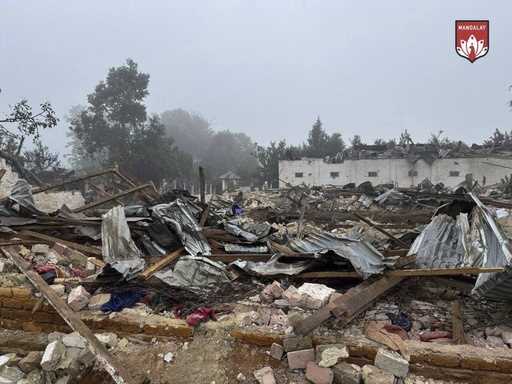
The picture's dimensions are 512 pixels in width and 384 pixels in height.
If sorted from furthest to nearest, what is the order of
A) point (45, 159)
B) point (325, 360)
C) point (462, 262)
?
point (45, 159) → point (462, 262) → point (325, 360)

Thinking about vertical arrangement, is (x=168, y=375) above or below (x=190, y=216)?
below

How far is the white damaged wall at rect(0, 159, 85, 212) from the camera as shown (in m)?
9.05

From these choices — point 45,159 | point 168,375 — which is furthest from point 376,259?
point 45,159

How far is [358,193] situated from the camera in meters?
14.2

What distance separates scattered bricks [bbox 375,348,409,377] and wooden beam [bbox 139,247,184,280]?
7.61 ft

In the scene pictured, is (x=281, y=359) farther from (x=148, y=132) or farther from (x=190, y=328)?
(x=148, y=132)

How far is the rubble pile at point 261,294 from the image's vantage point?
2.64 m

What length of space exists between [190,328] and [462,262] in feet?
8.86

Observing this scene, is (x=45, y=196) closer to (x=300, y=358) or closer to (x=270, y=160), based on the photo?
(x=300, y=358)

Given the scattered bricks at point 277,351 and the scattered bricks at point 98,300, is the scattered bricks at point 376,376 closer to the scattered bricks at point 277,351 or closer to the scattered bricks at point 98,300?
the scattered bricks at point 277,351

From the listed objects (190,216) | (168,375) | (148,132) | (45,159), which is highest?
(148,132)

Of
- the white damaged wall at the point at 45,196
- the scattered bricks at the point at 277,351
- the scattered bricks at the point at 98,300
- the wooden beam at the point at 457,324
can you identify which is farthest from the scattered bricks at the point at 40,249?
the white damaged wall at the point at 45,196

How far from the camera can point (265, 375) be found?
2.56 meters

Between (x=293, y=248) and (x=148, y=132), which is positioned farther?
(x=148, y=132)
